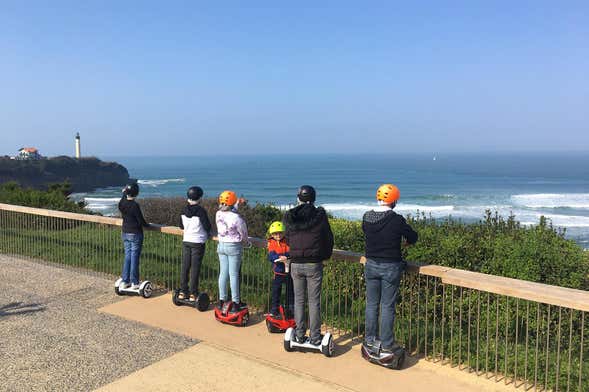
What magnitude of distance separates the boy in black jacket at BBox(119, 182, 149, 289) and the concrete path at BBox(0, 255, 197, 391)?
1.14 feet

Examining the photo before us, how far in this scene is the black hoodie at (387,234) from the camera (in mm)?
4672

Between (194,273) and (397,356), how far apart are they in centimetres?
289

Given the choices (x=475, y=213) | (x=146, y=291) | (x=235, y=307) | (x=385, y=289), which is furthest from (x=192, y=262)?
(x=475, y=213)

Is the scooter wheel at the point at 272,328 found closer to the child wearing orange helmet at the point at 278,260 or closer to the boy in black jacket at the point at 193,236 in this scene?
the child wearing orange helmet at the point at 278,260

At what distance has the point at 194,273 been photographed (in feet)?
21.5

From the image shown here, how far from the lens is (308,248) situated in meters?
4.99

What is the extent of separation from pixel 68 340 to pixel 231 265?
72.9 inches

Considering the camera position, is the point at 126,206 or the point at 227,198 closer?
the point at 227,198

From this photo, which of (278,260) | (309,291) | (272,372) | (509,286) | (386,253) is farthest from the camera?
(278,260)

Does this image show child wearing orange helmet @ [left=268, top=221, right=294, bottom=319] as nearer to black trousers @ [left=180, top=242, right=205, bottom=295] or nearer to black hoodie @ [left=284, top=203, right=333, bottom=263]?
black hoodie @ [left=284, top=203, right=333, bottom=263]

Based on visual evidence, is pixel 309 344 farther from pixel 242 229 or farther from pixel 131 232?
pixel 131 232

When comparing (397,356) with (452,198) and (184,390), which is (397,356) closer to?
(184,390)

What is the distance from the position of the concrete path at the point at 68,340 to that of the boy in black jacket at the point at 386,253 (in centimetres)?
197

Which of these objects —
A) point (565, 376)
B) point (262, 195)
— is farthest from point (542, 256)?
point (262, 195)
